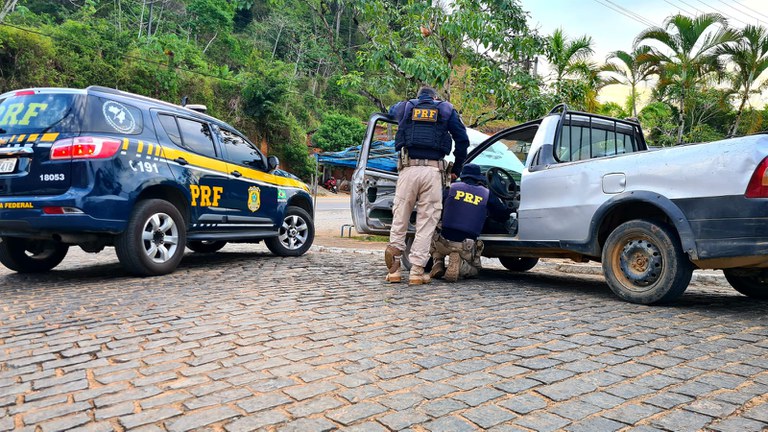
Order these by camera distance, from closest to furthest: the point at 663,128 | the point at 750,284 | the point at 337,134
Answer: the point at 750,284 → the point at 663,128 → the point at 337,134

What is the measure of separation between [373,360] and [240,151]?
4721mm

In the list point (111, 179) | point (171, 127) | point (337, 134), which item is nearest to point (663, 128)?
point (337, 134)

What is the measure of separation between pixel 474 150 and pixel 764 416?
14.3ft

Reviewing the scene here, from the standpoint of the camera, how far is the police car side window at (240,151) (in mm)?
6781

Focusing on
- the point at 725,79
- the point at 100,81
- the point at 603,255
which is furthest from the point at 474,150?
the point at 100,81

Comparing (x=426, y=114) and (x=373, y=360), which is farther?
(x=426, y=114)

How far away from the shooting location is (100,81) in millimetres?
28344

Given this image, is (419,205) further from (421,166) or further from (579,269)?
(579,269)

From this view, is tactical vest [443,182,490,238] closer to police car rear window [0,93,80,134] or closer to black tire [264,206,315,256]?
black tire [264,206,315,256]

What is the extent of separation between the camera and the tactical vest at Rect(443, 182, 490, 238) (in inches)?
217

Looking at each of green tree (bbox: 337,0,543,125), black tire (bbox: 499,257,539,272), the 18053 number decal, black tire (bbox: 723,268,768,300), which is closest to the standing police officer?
black tire (bbox: 499,257,539,272)

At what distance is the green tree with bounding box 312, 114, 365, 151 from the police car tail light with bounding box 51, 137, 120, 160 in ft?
114

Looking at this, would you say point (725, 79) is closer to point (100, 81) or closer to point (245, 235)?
point (245, 235)

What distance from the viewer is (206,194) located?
20.4 feet
